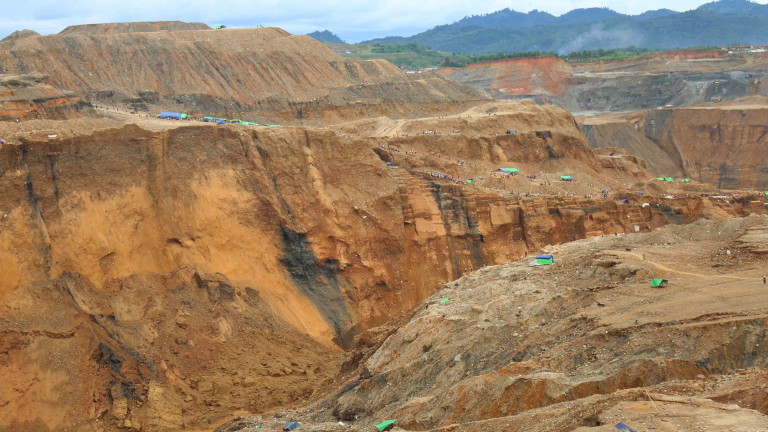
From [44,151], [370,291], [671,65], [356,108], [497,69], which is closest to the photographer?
[44,151]

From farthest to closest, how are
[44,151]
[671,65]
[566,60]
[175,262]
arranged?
[566,60], [671,65], [175,262], [44,151]

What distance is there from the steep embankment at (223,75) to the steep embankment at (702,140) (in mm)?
19657

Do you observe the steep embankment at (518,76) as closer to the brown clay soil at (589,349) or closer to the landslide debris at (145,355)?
the landslide debris at (145,355)

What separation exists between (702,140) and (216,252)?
6729 centimetres

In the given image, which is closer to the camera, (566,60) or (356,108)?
(356,108)

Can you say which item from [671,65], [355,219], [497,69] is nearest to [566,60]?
[497,69]

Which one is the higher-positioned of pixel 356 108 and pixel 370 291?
pixel 356 108

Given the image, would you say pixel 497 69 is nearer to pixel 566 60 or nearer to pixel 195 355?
pixel 566 60

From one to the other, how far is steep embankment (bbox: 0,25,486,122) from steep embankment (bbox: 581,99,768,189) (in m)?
19.7

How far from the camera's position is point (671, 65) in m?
126

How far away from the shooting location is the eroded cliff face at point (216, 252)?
35562 millimetres

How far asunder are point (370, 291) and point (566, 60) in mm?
112744

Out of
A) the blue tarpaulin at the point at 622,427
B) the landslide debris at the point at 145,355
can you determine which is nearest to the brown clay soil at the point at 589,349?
the blue tarpaulin at the point at 622,427

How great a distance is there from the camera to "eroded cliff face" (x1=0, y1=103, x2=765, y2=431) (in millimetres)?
35562
